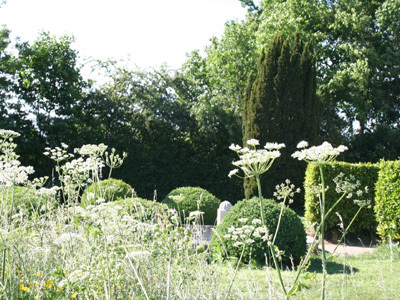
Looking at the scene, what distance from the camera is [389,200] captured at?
8086mm

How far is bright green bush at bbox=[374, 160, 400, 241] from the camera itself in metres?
7.86

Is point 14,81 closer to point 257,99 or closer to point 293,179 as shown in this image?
point 257,99

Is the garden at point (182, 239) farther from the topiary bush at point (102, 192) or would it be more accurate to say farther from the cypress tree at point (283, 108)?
the cypress tree at point (283, 108)

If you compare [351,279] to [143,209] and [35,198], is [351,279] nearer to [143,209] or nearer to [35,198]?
[143,209]

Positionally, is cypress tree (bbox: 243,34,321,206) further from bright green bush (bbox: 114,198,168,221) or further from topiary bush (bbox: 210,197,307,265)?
bright green bush (bbox: 114,198,168,221)

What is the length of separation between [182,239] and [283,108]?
11.4 meters

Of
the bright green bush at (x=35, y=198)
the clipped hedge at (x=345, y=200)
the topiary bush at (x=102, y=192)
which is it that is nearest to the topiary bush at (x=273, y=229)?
the topiary bush at (x=102, y=192)

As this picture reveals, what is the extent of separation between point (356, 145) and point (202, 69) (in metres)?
7.41

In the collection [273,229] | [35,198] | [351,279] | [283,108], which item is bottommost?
[351,279]

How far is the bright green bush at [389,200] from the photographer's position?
786 cm

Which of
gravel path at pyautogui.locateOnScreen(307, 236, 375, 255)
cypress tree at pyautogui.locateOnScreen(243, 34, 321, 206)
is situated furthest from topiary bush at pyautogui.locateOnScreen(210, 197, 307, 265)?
cypress tree at pyautogui.locateOnScreen(243, 34, 321, 206)

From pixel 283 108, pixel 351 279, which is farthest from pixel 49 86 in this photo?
pixel 351 279

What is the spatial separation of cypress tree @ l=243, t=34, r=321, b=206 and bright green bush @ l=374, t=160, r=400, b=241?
445 centimetres

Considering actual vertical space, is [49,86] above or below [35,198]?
above
